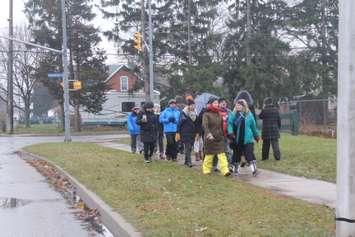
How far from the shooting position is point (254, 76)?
43.4 meters

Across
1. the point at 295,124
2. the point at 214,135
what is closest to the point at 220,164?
the point at 214,135

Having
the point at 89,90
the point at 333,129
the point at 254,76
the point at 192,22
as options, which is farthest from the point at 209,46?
the point at 333,129

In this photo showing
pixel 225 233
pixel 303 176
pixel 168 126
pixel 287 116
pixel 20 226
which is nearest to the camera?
pixel 225 233

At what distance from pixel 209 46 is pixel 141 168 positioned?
35216 mm

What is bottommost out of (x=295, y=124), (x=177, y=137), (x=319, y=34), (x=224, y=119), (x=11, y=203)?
(x=11, y=203)

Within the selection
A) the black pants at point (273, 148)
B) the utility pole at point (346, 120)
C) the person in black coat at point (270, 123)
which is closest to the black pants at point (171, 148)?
the black pants at point (273, 148)

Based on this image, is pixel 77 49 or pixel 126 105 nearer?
pixel 77 49

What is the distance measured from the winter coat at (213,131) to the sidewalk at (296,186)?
2.47 ft

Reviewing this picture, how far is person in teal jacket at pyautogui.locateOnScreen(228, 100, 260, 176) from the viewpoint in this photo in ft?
Result: 42.4

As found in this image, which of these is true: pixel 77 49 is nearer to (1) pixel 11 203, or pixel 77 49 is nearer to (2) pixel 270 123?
(2) pixel 270 123

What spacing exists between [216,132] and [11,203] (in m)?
4.25

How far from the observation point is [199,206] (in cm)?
887

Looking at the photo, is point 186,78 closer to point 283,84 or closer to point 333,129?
point 283,84

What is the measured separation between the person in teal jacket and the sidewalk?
0.42m
